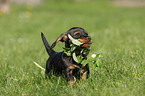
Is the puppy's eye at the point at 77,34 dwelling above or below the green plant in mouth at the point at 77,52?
above

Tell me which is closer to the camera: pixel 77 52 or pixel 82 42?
pixel 82 42

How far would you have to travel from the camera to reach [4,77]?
3818 mm

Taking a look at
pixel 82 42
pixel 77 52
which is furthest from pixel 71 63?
pixel 82 42

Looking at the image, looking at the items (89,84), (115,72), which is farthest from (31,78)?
(115,72)

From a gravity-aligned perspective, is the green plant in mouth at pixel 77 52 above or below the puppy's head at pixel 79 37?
below

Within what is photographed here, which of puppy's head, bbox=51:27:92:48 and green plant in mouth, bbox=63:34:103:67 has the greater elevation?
puppy's head, bbox=51:27:92:48

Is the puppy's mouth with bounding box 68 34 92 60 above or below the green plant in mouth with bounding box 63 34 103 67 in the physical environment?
above

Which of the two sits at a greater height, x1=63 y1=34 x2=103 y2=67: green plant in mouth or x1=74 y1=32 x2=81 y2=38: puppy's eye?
x1=74 y1=32 x2=81 y2=38: puppy's eye

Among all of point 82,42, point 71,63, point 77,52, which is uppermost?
point 82,42

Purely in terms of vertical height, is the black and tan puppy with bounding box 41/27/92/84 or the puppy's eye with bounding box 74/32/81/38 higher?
the puppy's eye with bounding box 74/32/81/38

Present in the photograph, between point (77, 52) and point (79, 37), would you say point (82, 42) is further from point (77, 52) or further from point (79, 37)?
point (77, 52)

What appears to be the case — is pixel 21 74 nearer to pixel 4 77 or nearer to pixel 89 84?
pixel 4 77

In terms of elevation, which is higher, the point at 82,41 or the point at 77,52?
the point at 82,41

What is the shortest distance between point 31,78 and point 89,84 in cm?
109
